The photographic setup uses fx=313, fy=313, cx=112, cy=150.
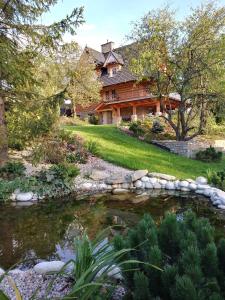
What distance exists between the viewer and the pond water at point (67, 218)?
15.7ft

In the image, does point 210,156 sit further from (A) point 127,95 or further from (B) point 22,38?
(A) point 127,95

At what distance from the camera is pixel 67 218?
6730 millimetres

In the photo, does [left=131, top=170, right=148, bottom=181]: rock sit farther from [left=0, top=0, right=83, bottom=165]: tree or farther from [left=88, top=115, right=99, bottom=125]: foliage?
[left=88, top=115, right=99, bottom=125]: foliage

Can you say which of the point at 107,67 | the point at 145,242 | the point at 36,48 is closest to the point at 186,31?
the point at 36,48

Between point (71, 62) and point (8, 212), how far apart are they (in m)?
19.6

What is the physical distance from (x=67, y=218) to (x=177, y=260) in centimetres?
475

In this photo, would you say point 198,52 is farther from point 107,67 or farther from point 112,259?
point 107,67

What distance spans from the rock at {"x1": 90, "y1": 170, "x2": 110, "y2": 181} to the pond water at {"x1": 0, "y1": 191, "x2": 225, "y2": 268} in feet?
3.93

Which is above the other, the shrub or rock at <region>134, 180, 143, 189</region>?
the shrub

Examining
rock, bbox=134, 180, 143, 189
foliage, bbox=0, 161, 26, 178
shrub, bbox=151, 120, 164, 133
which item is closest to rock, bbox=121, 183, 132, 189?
rock, bbox=134, 180, 143, 189

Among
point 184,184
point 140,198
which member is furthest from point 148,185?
point 140,198

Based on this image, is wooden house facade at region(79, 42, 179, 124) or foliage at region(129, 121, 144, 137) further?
wooden house facade at region(79, 42, 179, 124)

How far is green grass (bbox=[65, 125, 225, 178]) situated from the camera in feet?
37.1

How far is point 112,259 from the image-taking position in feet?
7.98
